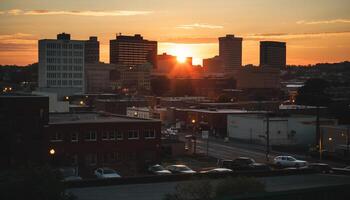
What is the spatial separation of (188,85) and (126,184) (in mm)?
139371

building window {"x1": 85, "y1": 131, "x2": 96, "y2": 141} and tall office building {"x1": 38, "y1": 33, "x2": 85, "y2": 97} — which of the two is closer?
building window {"x1": 85, "y1": 131, "x2": 96, "y2": 141}

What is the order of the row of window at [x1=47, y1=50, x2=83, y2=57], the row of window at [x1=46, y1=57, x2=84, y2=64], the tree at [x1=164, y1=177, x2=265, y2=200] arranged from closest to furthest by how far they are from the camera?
the tree at [x1=164, y1=177, x2=265, y2=200], the row of window at [x1=46, y1=57, x2=84, y2=64], the row of window at [x1=47, y1=50, x2=83, y2=57]

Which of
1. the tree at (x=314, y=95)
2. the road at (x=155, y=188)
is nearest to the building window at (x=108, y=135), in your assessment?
the road at (x=155, y=188)

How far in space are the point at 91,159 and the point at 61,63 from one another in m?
95.5

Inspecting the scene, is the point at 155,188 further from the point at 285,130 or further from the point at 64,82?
the point at 64,82

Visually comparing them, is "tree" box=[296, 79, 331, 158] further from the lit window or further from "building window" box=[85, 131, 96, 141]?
the lit window

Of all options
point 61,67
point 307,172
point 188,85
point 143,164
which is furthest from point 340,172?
point 188,85

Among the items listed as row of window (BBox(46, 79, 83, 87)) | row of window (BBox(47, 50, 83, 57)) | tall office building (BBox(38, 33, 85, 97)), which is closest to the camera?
Result: row of window (BBox(46, 79, 83, 87))

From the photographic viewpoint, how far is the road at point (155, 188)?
69.9 ft

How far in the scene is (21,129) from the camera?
31469 millimetres

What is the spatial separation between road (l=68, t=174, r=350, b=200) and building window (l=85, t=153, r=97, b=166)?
11.3 meters

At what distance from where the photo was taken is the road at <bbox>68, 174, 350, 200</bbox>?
69.9 ft

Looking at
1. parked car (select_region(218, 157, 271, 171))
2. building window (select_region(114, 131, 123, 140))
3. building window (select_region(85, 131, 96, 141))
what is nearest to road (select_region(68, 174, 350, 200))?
parked car (select_region(218, 157, 271, 171))

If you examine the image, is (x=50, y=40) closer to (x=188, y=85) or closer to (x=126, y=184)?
(x=188, y=85)
